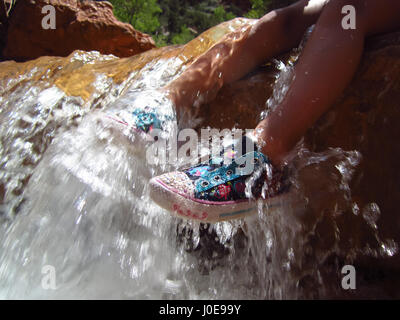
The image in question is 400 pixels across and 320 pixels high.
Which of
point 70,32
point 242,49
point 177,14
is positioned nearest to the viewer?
point 242,49

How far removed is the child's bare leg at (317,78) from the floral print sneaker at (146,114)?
37cm

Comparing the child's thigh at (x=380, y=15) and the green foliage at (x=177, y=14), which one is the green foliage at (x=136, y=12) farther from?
the child's thigh at (x=380, y=15)

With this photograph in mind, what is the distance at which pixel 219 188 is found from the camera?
1035 mm

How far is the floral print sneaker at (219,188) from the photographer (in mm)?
1006

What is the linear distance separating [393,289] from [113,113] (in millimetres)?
1256

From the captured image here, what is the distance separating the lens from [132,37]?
3.49 meters

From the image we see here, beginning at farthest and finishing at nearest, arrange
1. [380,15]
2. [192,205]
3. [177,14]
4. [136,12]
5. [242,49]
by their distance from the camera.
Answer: [177,14], [136,12], [242,49], [380,15], [192,205]

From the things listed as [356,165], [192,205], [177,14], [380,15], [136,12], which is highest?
[380,15]

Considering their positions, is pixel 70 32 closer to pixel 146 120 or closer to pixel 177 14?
pixel 146 120

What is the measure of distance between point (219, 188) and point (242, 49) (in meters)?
0.67

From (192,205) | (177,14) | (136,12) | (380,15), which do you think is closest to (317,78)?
(380,15)

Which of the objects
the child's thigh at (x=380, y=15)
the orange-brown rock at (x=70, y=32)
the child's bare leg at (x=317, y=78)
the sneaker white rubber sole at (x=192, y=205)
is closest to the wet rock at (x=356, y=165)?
the child's thigh at (x=380, y=15)

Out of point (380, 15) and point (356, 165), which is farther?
point (356, 165)
